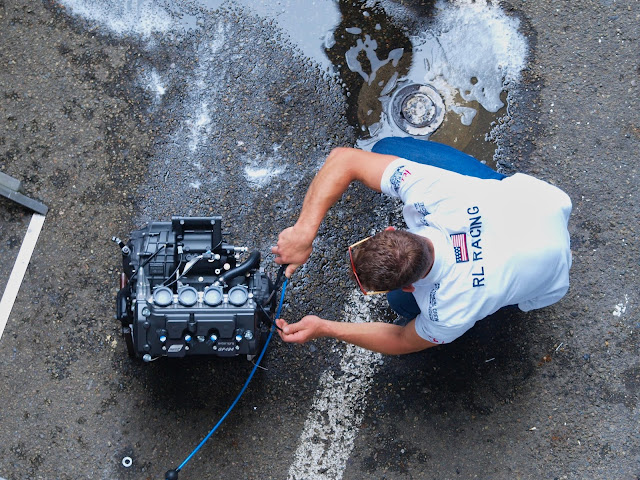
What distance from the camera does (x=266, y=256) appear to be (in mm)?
3586

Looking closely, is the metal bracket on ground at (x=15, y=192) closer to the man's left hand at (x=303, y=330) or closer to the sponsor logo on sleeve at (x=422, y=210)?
the man's left hand at (x=303, y=330)

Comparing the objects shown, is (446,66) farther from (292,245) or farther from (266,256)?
(292,245)

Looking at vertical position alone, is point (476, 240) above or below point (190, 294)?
above

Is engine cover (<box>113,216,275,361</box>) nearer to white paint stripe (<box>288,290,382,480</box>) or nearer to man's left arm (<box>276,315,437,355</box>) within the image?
man's left arm (<box>276,315,437,355</box>)

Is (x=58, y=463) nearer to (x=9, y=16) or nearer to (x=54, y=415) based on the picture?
(x=54, y=415)

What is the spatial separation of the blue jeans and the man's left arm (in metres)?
0.24

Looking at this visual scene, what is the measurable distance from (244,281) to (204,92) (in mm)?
1398

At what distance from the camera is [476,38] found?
387 centimetres

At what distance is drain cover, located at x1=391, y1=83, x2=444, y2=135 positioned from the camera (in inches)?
149

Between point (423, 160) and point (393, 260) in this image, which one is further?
point (423, 160)

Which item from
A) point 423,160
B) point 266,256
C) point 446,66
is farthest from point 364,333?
point 446,66

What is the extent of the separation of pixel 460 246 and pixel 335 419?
4.56 feet

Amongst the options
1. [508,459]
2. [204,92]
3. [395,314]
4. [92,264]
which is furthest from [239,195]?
[508,459]

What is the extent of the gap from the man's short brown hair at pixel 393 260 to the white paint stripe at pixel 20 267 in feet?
6.92
